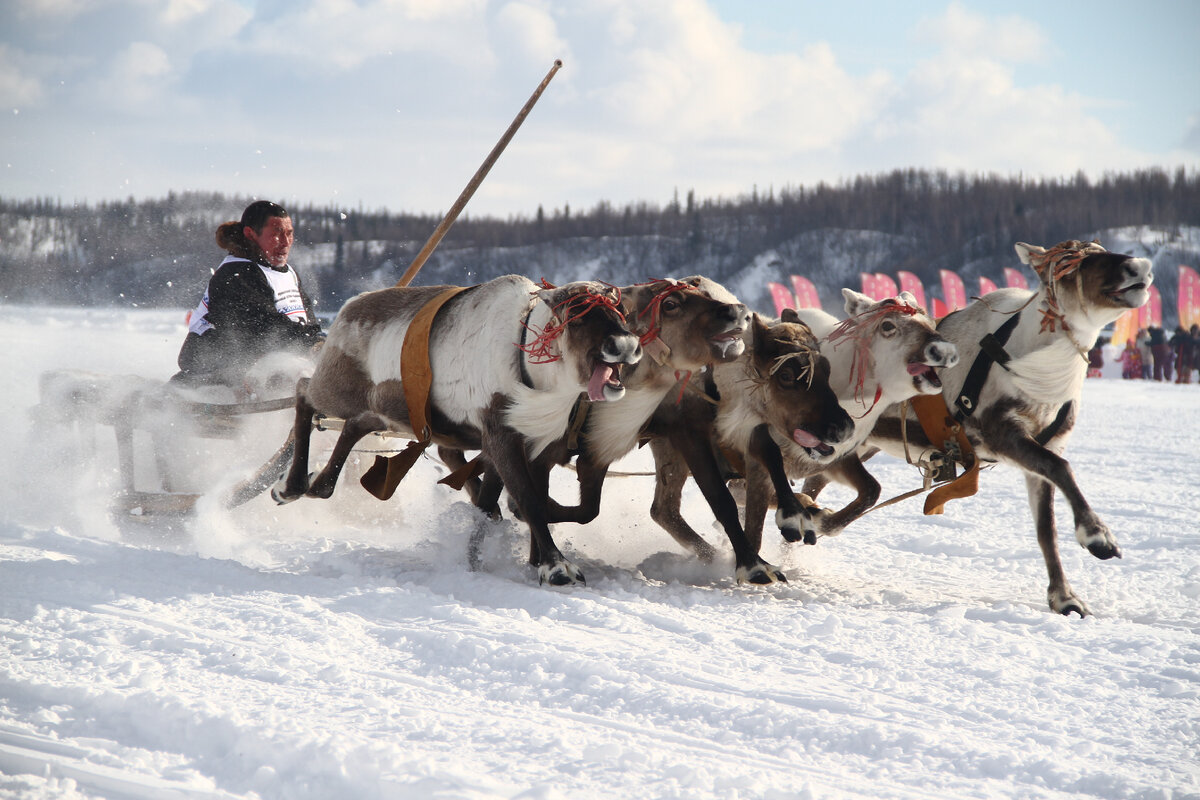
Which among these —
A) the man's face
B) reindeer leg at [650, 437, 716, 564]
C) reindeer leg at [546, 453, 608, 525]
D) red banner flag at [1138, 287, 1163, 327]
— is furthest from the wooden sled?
red banner flag at [1138, 287, 1163, 327]

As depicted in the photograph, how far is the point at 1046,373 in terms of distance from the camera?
4.39 metres

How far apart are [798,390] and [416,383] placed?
1.67 metres

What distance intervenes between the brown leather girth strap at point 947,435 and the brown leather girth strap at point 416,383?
87.2 inches

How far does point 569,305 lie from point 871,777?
2.15 meters

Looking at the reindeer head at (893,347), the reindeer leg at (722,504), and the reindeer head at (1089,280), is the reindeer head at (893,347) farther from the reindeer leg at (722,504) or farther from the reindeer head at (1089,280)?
the reindeer leg at (722,504)

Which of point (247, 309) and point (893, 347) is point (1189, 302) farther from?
point (247, 309)

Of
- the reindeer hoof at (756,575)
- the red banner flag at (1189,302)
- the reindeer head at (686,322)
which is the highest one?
the red banner flag at (1189,302)

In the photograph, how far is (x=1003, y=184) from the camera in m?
75.5

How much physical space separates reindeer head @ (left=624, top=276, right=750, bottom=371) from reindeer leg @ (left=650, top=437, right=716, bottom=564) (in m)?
0.93

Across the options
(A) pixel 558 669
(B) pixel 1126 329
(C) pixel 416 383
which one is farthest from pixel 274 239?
(B) pixel 1126 329

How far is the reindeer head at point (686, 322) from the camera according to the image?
156 inches

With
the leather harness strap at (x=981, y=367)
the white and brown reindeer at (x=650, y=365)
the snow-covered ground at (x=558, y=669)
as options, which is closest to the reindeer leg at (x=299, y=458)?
the snow-covered ground at (x=558, y=669)

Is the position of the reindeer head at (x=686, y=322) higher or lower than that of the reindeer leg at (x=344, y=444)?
higher

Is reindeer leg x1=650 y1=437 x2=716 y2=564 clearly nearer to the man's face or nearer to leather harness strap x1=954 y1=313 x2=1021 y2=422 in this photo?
leather harness strap x1=954 y1=313 x2=1021 y2=422
